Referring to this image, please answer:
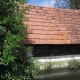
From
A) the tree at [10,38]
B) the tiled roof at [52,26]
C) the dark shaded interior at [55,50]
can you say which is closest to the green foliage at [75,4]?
the tiled roof at [52,26]

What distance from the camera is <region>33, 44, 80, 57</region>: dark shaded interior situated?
56.5 ft

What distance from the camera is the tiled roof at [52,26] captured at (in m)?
17.2

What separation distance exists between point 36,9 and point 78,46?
14.4ft

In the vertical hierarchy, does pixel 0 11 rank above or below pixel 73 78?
above

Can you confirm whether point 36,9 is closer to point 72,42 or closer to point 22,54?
point 72,42

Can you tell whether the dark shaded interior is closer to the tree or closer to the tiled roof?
the tiled roof

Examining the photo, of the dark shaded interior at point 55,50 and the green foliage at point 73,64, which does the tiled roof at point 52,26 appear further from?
the green foliage at point 73,64

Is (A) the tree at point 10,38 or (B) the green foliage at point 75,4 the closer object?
(A) the tree at point 10,38

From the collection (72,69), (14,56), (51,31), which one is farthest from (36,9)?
(14,56)

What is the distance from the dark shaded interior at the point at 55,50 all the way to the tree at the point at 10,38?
3.78m

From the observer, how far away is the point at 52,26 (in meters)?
18.5

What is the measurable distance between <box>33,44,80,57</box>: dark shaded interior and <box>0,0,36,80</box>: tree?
378 cm

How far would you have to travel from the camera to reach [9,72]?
42.0ft

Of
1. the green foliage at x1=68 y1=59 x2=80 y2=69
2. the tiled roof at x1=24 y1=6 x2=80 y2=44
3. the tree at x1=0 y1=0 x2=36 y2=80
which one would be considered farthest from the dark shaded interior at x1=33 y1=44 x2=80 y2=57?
the tree at x1=0 y1=0 x2=36 y2=80
